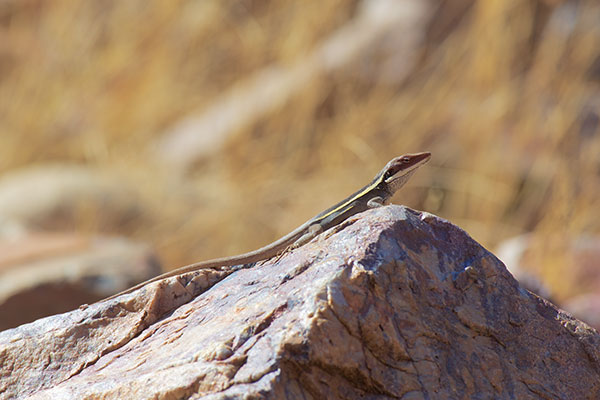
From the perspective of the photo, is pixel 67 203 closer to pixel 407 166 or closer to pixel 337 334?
pixel 407 166

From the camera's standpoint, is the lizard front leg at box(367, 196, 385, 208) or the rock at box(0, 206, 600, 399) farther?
the lizard front leg at box(367, 196, 385, 208)

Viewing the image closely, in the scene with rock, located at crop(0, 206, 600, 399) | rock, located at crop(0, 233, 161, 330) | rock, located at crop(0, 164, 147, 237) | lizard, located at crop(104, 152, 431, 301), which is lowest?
rock, located at crop(0, 206, 600, 399)

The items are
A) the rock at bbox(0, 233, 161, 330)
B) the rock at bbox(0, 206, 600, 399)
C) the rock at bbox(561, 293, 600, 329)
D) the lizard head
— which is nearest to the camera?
the rock at bbox(0, 206, 600, 399)

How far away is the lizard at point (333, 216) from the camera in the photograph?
2832 millimetres

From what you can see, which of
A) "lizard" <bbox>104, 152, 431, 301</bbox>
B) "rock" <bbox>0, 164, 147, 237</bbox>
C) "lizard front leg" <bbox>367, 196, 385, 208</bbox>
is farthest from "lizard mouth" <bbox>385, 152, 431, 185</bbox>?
"rock" <bbox>0, 164, 147, 237</bbox>

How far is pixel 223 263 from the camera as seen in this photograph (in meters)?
2.84

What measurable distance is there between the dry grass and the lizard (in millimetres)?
1827

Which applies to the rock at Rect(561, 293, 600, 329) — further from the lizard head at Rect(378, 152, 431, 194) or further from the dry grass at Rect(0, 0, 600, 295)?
the lizard head at Rect(378, 152, 431, 194)

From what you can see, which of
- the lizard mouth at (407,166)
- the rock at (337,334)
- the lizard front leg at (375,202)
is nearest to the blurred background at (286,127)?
the lizard mouth at (407,166)

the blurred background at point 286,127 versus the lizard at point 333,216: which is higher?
the blurred background at point 286,127

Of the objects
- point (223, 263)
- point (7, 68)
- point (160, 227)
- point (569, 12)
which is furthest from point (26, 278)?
point (7, 68)

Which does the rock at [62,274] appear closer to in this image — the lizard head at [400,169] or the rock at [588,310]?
the lizard head at [400,169]

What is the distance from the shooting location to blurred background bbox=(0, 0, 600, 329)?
5.59 m

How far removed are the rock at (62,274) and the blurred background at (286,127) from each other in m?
0.03
